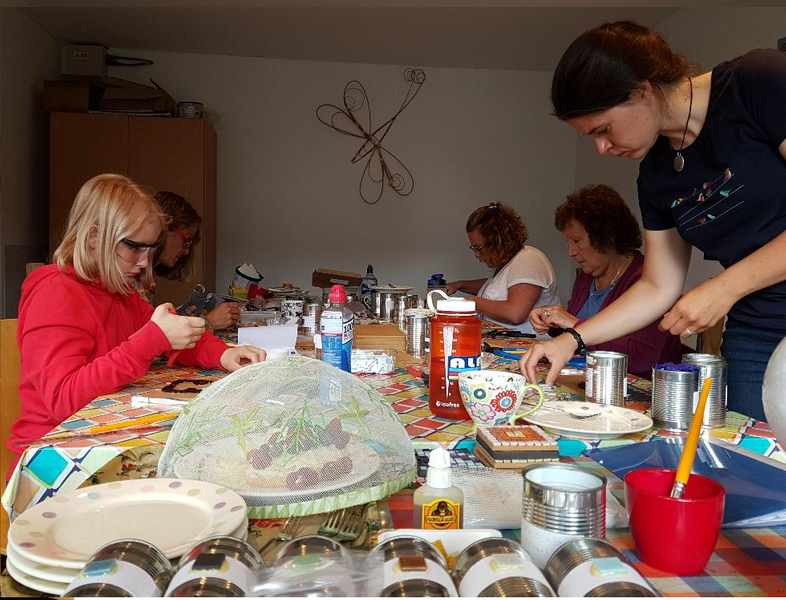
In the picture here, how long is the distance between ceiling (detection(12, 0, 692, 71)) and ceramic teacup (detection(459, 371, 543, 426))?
3484 mm

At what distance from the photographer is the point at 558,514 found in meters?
0.59

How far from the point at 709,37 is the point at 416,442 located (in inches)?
145

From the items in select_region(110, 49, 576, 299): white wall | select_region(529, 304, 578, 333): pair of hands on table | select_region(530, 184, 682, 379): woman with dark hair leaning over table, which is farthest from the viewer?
select_region(110, 49, 576, 299): white wall

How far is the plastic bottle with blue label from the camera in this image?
4.61ft

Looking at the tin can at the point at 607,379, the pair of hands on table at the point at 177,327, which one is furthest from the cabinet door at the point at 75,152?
the tin can at the point at 607,379

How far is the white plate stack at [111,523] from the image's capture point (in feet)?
1.95

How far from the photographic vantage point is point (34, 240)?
454 cm

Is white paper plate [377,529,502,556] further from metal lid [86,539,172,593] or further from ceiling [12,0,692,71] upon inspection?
ceiling [12,0,692,71]

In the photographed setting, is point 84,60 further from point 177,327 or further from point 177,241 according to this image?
point 177,327

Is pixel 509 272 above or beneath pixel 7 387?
above

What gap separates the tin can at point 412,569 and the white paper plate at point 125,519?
0.68ft

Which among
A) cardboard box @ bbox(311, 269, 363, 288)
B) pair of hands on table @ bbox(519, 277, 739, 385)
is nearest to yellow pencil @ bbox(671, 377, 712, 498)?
pair of hands on table @ bbox(519, 277, 739, 385)

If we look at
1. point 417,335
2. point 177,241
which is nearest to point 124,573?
point 417,335

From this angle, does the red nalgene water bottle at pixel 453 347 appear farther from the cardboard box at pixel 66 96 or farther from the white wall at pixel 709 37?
the cardboard box at pixel 66 96
